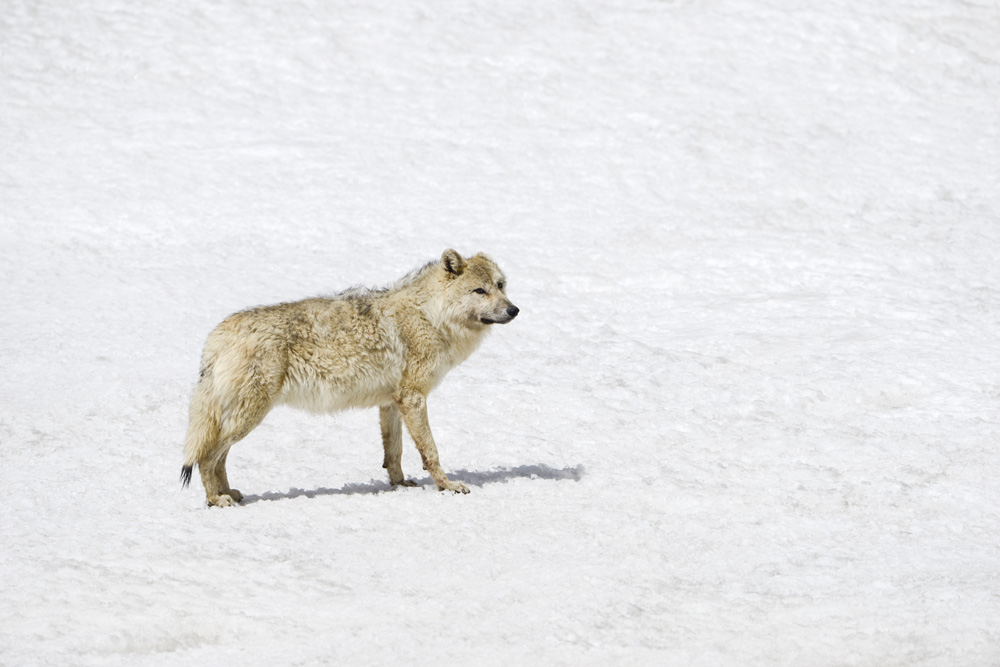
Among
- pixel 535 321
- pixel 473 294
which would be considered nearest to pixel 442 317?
pixel 473 294

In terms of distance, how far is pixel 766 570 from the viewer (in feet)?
24.6

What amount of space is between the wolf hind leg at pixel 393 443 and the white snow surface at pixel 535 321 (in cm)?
22

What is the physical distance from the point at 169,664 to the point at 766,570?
415cm

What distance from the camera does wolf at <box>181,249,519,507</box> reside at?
8.45 metres

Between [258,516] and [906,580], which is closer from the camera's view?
[906,580]

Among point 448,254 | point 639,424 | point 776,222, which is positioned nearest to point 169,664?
point 448,254

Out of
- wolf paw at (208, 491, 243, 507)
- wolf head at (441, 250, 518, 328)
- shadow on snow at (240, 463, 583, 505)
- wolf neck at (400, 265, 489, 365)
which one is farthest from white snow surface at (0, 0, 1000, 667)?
wolf head at (441, 250, 518, 328)

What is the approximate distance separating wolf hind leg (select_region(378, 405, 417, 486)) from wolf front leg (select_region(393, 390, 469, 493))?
0.83ft

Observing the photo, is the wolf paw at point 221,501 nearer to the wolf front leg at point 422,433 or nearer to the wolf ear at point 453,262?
the wolf front leg at point 422,433

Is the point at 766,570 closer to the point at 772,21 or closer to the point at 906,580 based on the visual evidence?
the point at 906,580

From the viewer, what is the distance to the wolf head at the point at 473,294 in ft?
31.6

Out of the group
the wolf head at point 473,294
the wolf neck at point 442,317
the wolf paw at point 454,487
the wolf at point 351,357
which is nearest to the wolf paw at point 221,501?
the wolf at point 351,357

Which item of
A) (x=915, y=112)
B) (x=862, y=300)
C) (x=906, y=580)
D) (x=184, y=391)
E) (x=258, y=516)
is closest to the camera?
(x=906, y=580)

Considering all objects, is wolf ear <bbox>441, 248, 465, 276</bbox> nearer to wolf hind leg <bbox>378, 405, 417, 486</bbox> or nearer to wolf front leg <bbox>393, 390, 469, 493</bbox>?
wolf front leg <bbox>393, 390, 469, 493</bbox>
